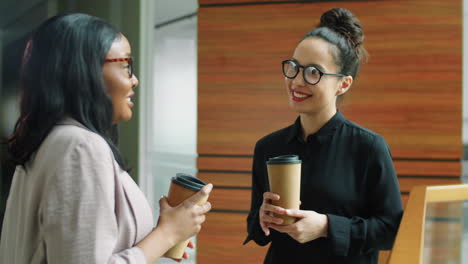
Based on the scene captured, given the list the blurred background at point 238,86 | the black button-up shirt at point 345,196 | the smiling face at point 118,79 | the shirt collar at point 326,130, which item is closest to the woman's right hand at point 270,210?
the black button-up shirt at point 345,196

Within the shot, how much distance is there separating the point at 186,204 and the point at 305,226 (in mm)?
342

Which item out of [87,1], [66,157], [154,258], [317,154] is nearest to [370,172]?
[317,154]

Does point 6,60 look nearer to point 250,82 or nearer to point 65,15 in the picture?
point 250,82

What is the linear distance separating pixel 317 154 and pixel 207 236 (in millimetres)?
1782

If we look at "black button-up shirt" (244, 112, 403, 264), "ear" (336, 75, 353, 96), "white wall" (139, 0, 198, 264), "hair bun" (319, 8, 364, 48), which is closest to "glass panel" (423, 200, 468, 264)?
"black button-up shirt" (244, 112, 403, 264)

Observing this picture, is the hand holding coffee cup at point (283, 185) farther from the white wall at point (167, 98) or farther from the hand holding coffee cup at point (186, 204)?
the white wall at point (167, 98)

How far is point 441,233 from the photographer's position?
2.97ft

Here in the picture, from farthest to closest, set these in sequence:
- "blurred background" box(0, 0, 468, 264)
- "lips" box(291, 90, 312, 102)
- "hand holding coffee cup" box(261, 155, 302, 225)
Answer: "blurred background" box(0, 0, 468, 264)
"lips" box(291, 90, 312, 102)
"hand holding coffee cup" box(261, 155, 302, 225)

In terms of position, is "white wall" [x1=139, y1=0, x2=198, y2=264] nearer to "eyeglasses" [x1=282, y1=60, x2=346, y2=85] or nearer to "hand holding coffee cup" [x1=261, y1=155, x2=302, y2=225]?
"eyeglasses" [x1=282, y1=60, x2=346, y2=85]

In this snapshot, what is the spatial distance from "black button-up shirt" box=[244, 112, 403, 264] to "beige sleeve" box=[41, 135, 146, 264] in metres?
0.63

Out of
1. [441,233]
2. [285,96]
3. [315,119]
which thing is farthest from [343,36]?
[285,96]

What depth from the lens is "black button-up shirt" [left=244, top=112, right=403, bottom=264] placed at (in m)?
1.24

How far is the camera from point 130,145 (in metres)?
3.22

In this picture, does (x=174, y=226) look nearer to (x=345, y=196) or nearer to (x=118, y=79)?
(x=118, y=79)
